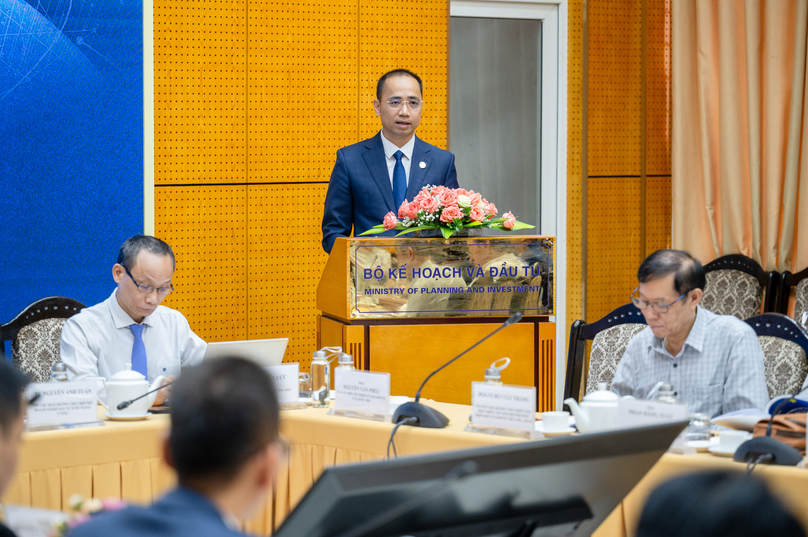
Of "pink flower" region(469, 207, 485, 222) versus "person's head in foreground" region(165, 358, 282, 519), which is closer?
"person's head in foreground" region(165, 358, 282, 519)

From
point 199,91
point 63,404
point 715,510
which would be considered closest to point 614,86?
point 199,91

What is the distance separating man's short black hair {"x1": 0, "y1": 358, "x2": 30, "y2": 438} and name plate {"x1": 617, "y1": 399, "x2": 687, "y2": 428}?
50.8 inches

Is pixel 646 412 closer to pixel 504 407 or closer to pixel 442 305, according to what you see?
pixel 504 407

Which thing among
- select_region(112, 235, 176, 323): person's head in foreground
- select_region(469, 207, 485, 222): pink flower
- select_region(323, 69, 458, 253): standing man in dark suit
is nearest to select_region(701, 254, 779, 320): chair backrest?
select_region(323, 69, 458, 253): standing man in dark suit

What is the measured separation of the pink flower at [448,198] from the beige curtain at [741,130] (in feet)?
7.70

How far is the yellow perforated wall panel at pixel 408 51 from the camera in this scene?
5.48 m

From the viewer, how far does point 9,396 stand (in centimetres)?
135

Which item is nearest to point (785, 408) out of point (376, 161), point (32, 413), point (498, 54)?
point (32, 413)

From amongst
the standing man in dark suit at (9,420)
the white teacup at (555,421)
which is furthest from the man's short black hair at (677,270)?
the standing man in dark suit at (9,420)

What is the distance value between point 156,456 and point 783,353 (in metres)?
1.96

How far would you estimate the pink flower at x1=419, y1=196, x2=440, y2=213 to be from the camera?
344cm

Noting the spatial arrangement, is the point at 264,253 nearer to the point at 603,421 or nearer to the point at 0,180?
the point at 0,180

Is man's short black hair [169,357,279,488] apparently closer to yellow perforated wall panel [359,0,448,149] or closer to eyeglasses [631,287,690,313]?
eyeglasses [631,287,690,313]

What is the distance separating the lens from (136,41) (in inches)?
196
